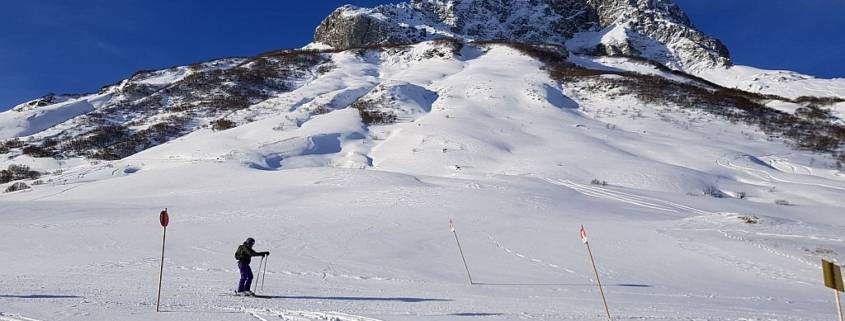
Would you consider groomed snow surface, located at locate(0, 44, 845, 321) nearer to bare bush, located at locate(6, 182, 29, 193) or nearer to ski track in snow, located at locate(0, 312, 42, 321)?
ski track in snow, located at locate(0, 312, 42, 321)

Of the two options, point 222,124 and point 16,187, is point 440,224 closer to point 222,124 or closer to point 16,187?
point 16,187

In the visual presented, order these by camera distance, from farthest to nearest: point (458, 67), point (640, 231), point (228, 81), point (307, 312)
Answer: point (458, 67) < point (228, 81) < point (640, 231) < point (307, 312)

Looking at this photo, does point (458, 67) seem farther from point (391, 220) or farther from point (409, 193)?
point (391, 220)

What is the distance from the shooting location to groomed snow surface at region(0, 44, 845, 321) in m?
9.84

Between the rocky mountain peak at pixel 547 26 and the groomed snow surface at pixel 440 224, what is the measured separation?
6191 centimetres

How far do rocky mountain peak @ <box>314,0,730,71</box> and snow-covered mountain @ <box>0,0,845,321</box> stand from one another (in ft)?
109

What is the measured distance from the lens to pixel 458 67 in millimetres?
73125

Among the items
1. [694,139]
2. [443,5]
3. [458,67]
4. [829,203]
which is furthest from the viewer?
[443,5]

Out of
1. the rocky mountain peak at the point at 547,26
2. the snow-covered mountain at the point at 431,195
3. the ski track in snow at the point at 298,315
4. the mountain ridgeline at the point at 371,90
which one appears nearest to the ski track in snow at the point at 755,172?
the snow-covered mountain at the point at 431,195

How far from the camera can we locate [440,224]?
1862cm

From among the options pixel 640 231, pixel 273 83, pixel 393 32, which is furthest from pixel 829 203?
pixel 393 32

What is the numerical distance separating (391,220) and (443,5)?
372ft

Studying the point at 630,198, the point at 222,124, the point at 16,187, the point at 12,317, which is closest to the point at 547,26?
the point at 222,124

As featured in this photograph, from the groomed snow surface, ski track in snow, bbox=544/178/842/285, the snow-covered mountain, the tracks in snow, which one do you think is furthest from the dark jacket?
the tracks in snow
